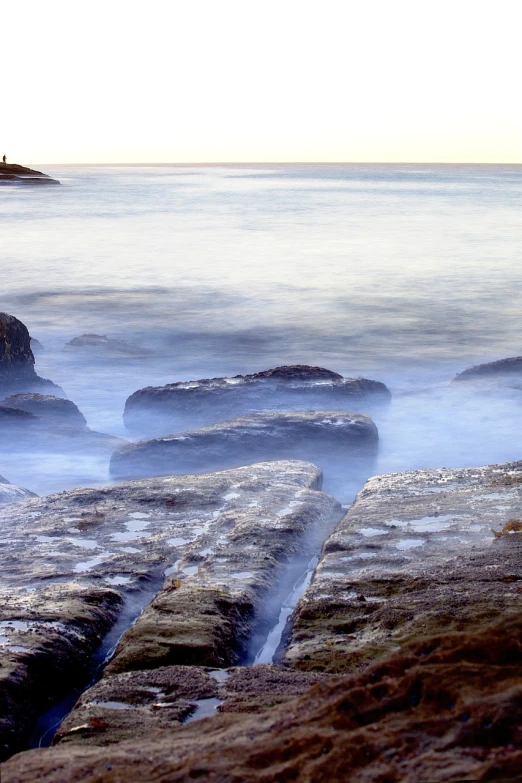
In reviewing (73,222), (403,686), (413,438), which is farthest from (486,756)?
(73,222)

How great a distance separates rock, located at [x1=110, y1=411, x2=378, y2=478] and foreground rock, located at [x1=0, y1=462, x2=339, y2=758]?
4.36 feet

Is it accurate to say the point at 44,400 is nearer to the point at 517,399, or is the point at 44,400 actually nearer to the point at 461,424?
the point at 461,424

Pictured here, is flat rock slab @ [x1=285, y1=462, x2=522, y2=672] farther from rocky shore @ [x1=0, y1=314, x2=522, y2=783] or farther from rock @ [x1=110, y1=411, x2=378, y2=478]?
rock @ [x1=110, y1=411, x2=378, y2=478]

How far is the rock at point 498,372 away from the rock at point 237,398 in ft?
9.25

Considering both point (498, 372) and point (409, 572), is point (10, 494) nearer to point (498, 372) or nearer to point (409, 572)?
point (409, 572)

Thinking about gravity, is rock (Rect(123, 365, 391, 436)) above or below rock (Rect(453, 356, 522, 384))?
below

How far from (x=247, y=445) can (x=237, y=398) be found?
2.13 metres

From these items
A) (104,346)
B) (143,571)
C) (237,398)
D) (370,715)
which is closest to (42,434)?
(237,398)

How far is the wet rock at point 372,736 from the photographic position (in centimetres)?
216

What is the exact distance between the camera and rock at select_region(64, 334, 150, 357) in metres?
18.1

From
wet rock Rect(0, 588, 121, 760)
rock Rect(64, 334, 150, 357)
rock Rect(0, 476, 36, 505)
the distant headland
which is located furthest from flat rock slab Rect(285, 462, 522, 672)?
the distant headland

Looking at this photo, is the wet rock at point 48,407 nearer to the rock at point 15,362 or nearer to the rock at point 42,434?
the rock at point 42,434

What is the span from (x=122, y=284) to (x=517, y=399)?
18442 mm

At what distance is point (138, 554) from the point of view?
5.43m
